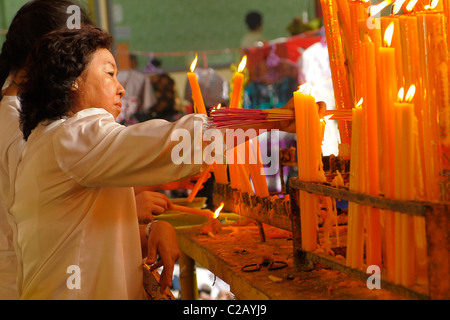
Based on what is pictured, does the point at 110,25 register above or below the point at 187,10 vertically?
below

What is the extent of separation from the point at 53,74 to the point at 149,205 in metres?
0.58

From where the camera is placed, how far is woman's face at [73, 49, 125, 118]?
156cm

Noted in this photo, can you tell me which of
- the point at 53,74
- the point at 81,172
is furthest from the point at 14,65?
the point at 81,172

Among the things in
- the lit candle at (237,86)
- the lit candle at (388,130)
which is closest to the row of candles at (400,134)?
the lit candle at (388,130)

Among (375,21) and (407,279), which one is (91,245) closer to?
(407,279)

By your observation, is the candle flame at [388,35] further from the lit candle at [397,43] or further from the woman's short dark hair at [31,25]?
the woman's short dark hair at [31,25]

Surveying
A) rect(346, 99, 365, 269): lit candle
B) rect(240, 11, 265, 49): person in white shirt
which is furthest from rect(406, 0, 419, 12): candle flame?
rect(240, 11, 265, 49): person in white shirt

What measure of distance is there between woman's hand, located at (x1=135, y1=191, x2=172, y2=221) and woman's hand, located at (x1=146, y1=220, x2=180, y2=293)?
12 centimetres

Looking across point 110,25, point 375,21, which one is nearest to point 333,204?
point 375,21

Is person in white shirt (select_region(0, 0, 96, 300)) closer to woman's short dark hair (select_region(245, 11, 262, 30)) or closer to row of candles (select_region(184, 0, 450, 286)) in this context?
row of candles (select_region(184, 0, 450, 286))

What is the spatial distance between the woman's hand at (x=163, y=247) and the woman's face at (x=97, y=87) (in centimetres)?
41

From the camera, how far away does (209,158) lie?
4.46ft

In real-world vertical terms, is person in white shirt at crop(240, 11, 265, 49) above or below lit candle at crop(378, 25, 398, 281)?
above
